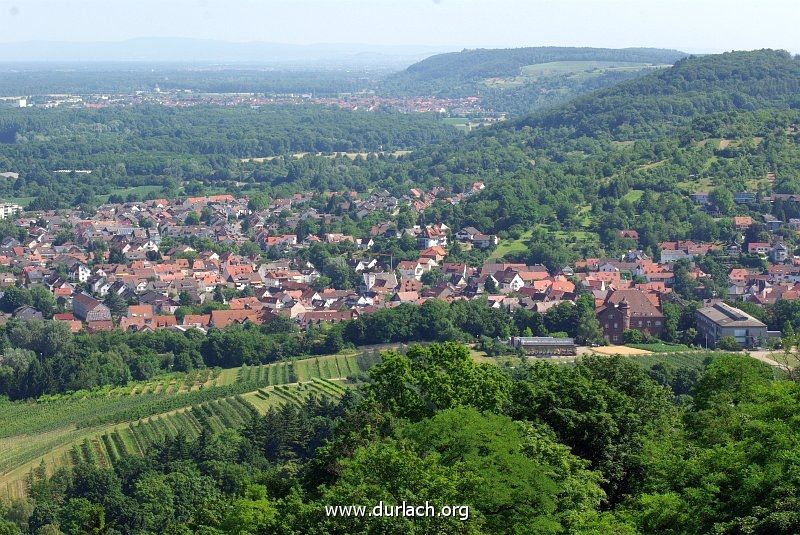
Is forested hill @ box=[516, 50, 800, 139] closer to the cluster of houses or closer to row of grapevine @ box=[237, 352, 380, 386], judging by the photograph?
the cluster of houses

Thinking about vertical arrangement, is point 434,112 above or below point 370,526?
below

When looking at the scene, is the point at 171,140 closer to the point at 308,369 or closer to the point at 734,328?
the point at 308,369

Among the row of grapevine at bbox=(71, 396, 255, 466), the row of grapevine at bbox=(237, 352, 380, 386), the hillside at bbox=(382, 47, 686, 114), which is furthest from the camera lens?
the hillside at bbox=(382, 47, 686, 114)

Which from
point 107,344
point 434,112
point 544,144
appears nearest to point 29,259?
point 107,344

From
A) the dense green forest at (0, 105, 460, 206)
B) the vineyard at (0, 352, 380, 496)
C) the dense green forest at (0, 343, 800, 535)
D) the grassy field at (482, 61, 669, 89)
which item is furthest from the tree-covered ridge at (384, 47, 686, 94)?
the dense green forest at (0, 343, 800, 535)

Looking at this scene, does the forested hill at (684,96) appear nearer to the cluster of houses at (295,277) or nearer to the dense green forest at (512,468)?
the cluster of houses at (295,277)

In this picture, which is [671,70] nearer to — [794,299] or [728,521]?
[794,299]
